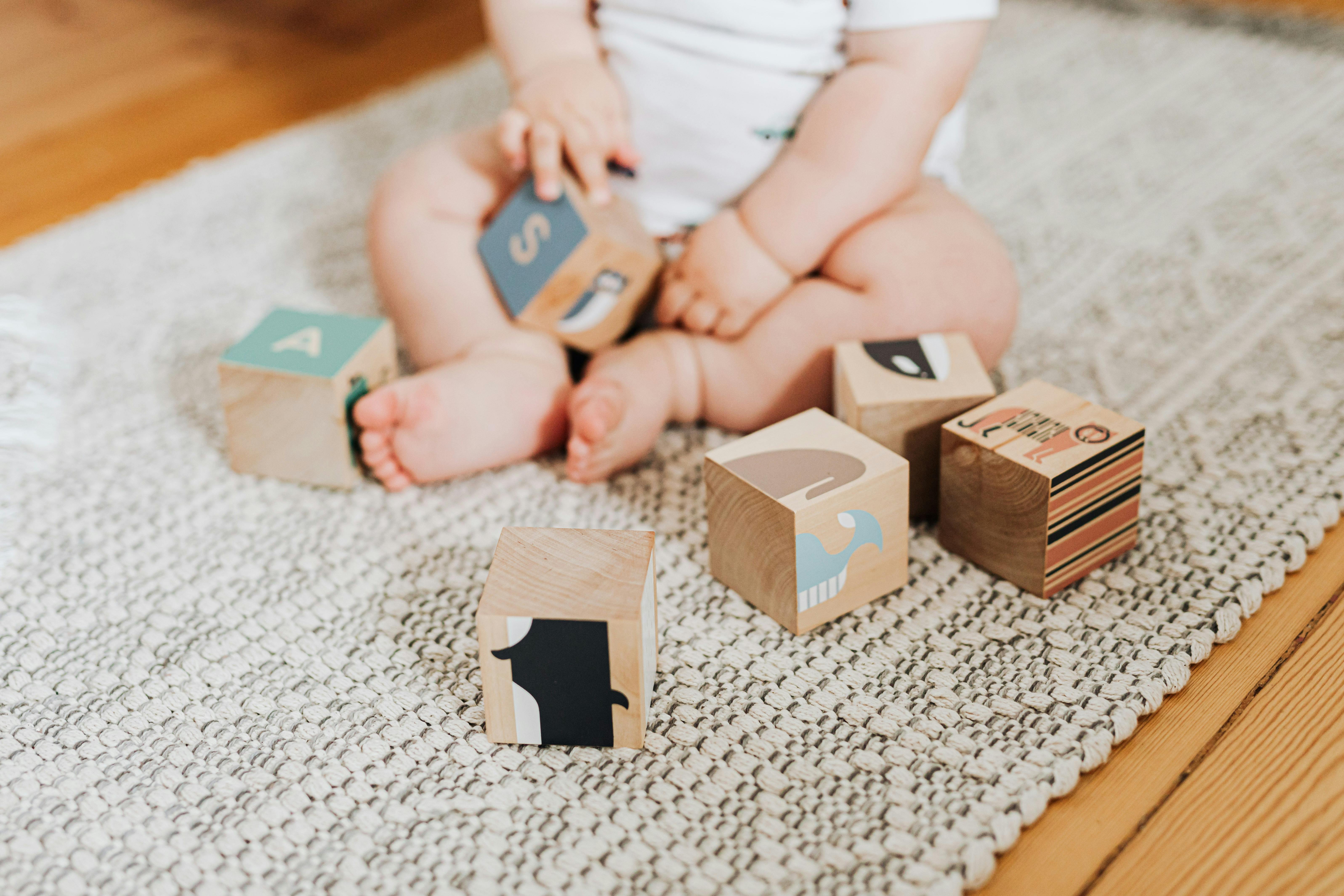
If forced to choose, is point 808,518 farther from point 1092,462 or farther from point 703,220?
point 703,220

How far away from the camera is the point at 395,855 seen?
549 mm

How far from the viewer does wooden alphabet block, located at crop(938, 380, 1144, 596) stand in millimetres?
652

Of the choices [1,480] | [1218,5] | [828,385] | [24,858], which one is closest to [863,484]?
[828,385]

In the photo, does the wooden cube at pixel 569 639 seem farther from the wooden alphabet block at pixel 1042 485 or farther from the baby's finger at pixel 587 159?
the baby's finger at pixel 587 159

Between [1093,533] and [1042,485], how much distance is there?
0.07 meters

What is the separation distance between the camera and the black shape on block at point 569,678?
1.84ft

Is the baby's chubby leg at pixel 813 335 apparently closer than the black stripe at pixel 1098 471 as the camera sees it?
No

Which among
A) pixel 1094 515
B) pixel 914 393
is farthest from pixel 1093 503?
pixel 914 393

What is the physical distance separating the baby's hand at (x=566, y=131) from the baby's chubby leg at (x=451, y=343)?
2.5 inches

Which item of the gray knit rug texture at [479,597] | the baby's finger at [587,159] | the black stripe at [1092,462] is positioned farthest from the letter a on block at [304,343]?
the black stripe at [1092,462]

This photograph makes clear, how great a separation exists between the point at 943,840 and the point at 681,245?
1.76 ft

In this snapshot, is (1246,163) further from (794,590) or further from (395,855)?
(395,855)

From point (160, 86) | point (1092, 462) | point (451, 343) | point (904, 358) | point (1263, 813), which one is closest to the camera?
point (1263, 813)

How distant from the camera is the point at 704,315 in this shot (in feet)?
2.73
